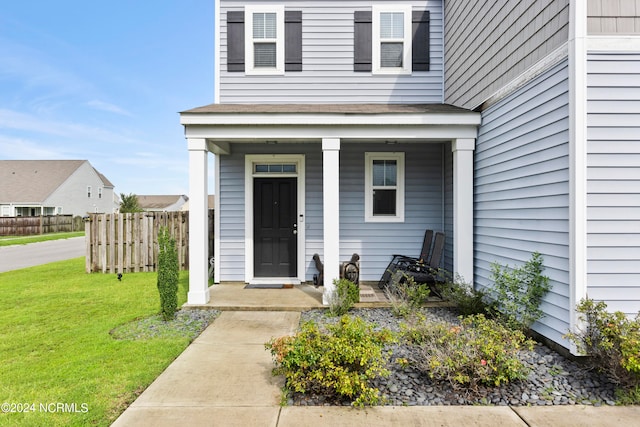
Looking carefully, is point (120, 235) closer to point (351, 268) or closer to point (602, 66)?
point (351, 268)

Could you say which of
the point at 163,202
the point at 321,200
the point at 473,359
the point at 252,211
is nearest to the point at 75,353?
the point at 252,211

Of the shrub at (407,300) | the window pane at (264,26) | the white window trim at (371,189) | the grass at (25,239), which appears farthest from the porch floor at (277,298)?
the grass at (25,239)

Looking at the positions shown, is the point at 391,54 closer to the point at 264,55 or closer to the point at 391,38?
the point at 391,38

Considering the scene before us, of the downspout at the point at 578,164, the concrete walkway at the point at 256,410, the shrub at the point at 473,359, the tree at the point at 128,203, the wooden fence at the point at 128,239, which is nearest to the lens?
the concrete walkway at the point at 256,410

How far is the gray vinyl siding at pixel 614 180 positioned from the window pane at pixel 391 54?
13.1ft

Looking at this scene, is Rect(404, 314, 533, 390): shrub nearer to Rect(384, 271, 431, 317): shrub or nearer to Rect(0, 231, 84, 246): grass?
Rect(384, 271, 431, 317): shrub

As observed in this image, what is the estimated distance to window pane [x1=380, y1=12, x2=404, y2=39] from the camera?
6738mm

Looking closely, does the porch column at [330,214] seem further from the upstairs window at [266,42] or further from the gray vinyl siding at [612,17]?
the gray vinyl siding at [612,17]

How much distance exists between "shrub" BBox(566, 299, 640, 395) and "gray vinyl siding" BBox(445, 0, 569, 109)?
2653 millimetres

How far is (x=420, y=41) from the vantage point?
6730 mm

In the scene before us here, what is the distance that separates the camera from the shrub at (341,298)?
4.95 metres

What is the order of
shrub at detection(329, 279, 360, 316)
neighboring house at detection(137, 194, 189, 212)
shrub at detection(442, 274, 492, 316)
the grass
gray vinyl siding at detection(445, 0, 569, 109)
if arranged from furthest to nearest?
neighboring house at detection(137, 194, 189, 212) → the grass → shrub at detection(329, 279, 360, 316) → shrub at detection(442, 274, 492, 316) → gray vinyl siding at detection(445, 0, 569, 109)

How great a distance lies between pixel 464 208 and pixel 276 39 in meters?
4.81

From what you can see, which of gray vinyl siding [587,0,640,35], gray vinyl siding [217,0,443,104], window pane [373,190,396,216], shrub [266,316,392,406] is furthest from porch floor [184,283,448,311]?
gray vinyl siding [587,0,640,35]
